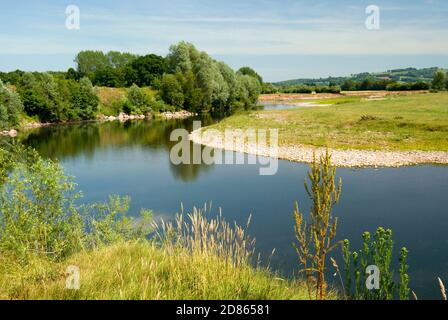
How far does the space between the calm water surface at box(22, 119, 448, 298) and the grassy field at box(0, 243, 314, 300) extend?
262 inches

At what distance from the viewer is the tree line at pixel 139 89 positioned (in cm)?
6056

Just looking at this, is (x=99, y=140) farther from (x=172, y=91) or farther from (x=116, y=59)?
(x=116, y=59)

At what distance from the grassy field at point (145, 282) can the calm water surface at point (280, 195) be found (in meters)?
6.66

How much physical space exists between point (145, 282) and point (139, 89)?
7384cm

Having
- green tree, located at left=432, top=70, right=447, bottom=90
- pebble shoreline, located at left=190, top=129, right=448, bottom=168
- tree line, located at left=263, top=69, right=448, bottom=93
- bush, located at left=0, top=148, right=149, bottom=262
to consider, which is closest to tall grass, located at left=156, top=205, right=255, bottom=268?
bush, located at left=0, top=148, right=149, bottom=262

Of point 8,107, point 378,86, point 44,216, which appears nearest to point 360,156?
point 44,216

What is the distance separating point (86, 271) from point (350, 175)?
22.4m

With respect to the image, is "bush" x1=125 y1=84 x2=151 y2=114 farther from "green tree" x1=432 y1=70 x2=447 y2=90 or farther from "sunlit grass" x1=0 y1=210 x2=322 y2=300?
"green tree" x1=432 y1=70 x2=447 y2=90

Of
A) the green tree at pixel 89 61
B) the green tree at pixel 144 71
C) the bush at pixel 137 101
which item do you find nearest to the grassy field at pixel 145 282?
the bush at pixel 137 101
